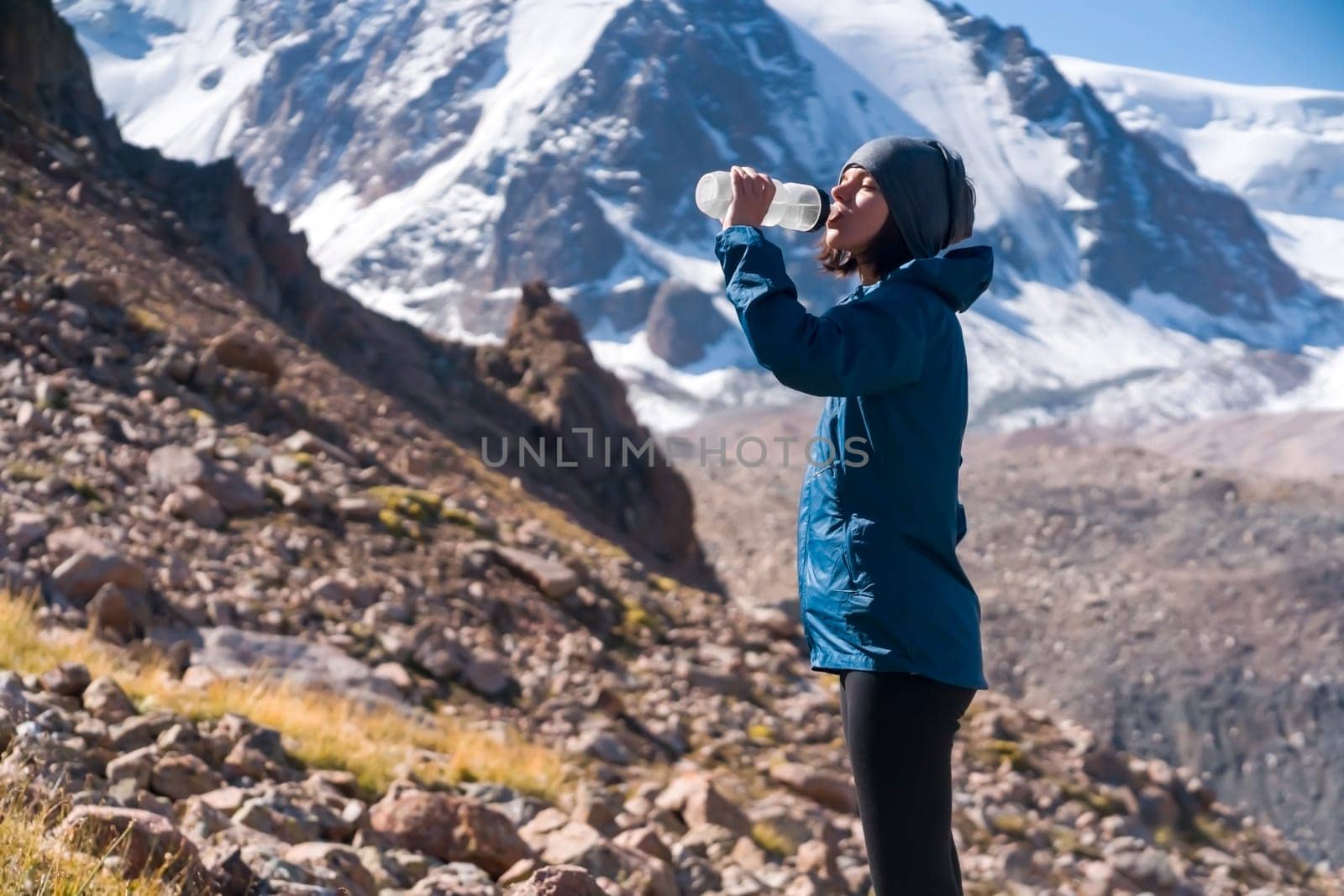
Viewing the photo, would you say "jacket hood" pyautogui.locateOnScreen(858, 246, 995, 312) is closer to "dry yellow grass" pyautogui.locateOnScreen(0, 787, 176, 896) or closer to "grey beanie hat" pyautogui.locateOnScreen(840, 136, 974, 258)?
"grey beanie hat" pyautogui.locateOnScreen(840, 136, 974, 258)

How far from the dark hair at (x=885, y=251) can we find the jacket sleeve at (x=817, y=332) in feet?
0.76

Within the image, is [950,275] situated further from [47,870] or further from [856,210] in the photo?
[47,870]

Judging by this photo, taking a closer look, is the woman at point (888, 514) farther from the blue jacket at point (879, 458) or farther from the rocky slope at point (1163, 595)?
the rocky slope at point (1163, 595)

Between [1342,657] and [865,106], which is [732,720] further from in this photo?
[865,106]

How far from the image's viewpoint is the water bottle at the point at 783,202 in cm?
267

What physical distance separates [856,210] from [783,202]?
14cm

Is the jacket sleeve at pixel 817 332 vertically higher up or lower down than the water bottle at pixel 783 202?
lower down

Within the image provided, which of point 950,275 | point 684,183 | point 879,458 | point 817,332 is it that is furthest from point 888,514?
point 684,183

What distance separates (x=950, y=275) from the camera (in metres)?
2.63

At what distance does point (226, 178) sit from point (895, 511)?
17.8 metres

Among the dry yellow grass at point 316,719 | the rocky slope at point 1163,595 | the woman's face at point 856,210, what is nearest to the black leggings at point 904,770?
the woman's face at point 856,210

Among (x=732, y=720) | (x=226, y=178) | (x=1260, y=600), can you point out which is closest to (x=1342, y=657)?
(x=1260, y=600)

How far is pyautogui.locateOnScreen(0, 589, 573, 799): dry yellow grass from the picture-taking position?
5.23 metres

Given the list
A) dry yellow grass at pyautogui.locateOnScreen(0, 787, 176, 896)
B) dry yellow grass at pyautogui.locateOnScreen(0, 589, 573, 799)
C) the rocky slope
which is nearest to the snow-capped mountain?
the rocky slope
